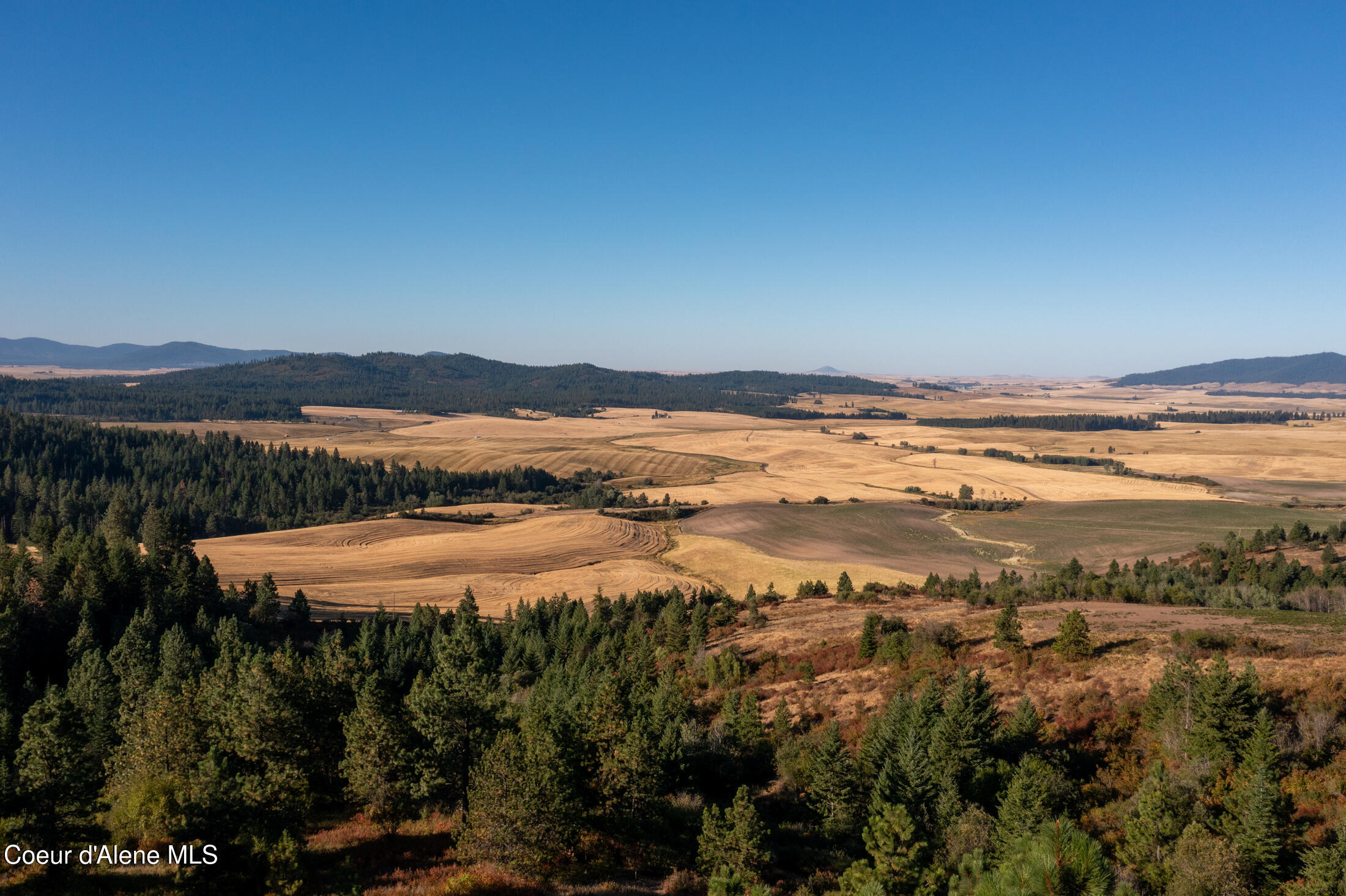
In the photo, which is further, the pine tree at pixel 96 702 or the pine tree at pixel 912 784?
the pine tree at pixel 96 702

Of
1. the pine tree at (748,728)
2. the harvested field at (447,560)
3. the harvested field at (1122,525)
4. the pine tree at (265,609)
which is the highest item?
the pine tree at (748,728)

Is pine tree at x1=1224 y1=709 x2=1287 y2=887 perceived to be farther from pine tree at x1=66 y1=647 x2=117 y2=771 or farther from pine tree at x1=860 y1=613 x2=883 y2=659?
pine tree at x1=66 y1=647 x2=117 y2=771

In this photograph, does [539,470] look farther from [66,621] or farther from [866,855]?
[866,855]

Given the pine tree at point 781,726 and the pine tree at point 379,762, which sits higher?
the pine tree at point 379,762

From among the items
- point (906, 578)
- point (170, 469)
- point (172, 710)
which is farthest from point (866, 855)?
point (170, 469)

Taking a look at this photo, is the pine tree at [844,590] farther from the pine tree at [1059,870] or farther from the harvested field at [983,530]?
the pine tree at [1059,870]

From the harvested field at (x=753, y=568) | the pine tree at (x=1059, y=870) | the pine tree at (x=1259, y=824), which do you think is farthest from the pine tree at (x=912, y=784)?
the harvested field at (x=753, y=568)
